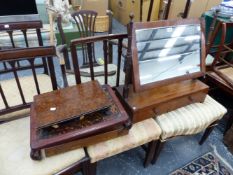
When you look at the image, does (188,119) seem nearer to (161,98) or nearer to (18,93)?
(161,98)

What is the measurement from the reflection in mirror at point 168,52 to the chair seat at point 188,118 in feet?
0.80

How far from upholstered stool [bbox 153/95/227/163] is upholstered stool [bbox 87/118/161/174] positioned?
6 centimetres

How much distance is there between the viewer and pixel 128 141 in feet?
3.41

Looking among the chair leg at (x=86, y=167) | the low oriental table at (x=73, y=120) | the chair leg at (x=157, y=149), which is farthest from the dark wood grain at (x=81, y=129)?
the chair leg at (x=157, y=149)

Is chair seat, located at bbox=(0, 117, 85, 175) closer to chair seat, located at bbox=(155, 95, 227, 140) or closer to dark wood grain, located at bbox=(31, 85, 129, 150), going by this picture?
dark wood grain, located at bbox=(31, 85, 129, 150)

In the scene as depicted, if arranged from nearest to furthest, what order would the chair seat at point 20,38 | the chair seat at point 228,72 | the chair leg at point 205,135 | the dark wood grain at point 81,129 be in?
the dark wood grain at point 81,129 → the chair leg at point 205,135 → the chair seat at point 228,72 → the chair seat at point 20,38

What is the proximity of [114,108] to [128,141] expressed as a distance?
0.65ft

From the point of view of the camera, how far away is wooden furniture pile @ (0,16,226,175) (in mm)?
881

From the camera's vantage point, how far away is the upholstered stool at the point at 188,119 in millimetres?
1143

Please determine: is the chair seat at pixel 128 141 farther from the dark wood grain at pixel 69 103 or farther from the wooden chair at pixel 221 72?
the wooden chair at pixel 221 72


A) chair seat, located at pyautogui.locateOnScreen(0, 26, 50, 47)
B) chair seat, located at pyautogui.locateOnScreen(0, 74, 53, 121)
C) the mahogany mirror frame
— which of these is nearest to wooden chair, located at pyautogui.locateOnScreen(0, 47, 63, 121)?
chair seat, located at pyautogui.locateOnScreen(0, 74, 53, 121)

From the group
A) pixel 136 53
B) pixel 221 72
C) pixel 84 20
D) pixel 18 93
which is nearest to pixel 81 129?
pixel 136 53

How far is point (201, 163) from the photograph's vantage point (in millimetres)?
1434

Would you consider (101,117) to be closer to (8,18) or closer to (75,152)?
(75,152)
